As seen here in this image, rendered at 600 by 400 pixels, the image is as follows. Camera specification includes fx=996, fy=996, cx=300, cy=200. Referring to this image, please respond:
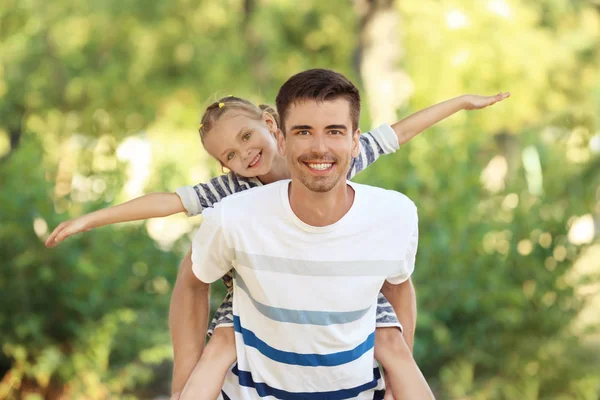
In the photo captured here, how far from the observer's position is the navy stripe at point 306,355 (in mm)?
2887

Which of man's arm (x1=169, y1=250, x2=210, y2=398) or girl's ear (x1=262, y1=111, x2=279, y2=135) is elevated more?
girl's ear (x1=262, y1=111, x2=279, y2=135)

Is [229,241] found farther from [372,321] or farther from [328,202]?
[372,321]

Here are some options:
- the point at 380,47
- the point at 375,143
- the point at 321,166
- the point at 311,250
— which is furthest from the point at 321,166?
the point at 380,47

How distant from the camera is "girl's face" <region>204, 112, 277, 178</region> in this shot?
3248 mm

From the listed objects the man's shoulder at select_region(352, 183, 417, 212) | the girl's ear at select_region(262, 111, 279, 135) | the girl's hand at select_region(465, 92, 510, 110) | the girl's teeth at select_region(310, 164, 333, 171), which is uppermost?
the girl's hand at select_region(465, 92, 510, 110)

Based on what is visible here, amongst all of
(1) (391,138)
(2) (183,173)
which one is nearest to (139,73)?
(2) (183,173)

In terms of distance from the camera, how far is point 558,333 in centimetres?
702

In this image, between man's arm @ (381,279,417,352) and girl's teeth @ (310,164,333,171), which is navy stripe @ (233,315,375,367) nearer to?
man's arm @ (381,279,417,352)

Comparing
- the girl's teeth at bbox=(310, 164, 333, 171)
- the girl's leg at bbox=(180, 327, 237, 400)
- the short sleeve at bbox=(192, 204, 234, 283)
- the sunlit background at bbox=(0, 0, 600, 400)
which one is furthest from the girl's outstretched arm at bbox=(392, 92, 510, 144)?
the sunlit background at bbox=(0, 0, 600, 400)

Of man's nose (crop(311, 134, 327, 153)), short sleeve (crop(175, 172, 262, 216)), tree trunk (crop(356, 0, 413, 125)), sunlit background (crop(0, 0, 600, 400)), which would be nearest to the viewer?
man's nose (crop(311, 134, 327, 153))

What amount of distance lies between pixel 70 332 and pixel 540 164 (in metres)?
3.64

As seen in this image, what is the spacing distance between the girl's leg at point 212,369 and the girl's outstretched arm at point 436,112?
86 centimetres

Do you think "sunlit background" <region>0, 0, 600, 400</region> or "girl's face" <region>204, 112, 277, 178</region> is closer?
"girl's face" <region>204, 112, 277, 178</region>

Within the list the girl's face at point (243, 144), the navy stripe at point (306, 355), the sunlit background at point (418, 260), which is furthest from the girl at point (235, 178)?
the sunlit background at point (418, 260)
